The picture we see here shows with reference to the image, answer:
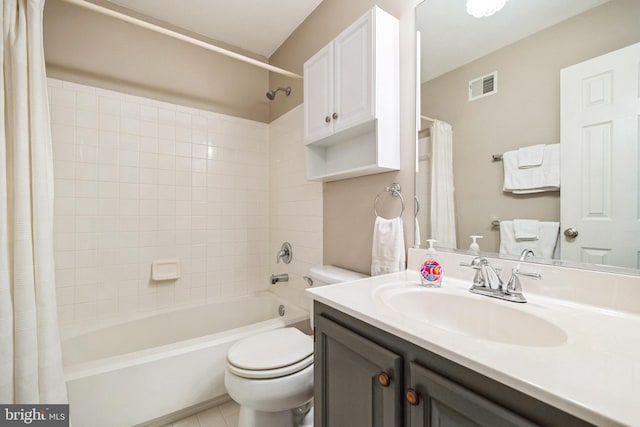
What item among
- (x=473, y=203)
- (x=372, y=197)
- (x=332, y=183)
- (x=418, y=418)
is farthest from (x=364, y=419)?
(x=332, y=183)

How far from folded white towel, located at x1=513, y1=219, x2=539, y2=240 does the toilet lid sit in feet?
3.29

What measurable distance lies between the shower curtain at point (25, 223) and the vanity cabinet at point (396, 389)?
1.17 m

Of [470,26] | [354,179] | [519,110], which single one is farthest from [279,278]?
[470,26]

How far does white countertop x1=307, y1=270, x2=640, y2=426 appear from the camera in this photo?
15.4 inches

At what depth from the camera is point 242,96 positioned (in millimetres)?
2432

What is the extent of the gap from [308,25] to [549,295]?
2.18 meters

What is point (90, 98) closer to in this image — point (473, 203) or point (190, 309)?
point (190, 309)

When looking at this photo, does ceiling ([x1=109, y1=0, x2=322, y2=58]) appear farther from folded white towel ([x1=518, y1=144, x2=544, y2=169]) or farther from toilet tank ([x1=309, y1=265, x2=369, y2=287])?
toilet tank ([x1=309, y1=265, x2=369, y2=287])

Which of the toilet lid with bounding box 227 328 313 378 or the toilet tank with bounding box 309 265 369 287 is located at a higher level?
the toilet tank with bounding box 309 265 369 287

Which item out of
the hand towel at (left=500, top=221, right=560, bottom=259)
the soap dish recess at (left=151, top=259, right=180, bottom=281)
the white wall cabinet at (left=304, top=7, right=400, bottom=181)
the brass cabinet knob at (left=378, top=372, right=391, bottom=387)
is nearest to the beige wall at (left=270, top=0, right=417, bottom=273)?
the white wall cabinet at (left=304, top=7, right=400, bottom=181)

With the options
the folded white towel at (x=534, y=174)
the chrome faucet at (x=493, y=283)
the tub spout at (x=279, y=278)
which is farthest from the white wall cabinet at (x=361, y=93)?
the tub spout at (x=279, y=278)

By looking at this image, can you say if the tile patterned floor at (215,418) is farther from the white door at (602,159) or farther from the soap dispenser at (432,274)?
the white door at (602,159)

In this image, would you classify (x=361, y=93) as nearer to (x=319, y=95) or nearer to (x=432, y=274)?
(x=319, y=95)

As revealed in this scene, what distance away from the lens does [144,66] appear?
200 centimetres
